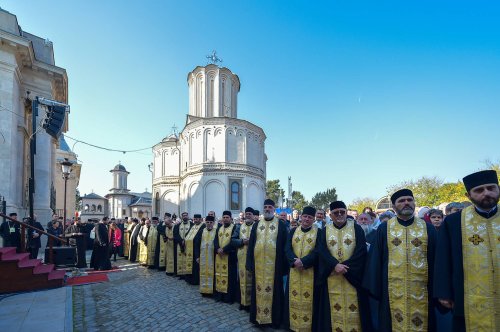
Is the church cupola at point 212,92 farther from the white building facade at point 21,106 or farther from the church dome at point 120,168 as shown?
the church dome at point 120,168

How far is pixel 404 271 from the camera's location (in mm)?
3758

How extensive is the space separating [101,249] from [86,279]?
215 centimetres

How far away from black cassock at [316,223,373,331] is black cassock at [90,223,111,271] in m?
9.64

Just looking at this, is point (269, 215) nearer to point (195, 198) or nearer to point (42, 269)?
point (42, 269)

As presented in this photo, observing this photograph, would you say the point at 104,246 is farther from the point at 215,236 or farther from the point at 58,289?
the point at 215,236

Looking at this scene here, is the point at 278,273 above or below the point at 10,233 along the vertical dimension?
below

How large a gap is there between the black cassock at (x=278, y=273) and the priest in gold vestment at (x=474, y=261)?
2.96m

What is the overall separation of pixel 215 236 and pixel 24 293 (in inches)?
196

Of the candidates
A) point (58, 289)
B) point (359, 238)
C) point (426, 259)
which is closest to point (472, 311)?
point (426, 259)

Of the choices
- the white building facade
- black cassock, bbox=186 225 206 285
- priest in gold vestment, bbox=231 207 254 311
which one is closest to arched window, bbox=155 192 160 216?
the white building facade

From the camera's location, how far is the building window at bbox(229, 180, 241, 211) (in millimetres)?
31828

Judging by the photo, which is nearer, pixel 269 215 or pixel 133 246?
pixel 269 215

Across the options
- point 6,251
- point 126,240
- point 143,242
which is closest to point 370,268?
point 6,251

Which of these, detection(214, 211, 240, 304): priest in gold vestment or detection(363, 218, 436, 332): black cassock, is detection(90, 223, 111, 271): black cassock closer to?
detection(214, 211, 240, 304): priest in gold vestment
